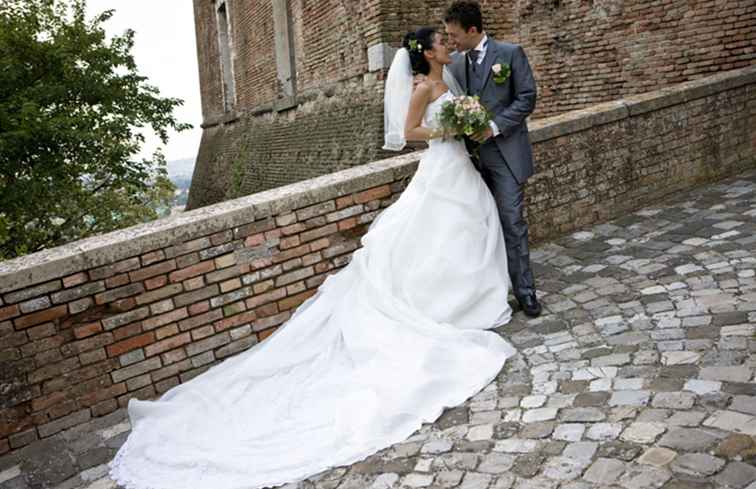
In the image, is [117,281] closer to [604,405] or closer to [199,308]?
[199,308]

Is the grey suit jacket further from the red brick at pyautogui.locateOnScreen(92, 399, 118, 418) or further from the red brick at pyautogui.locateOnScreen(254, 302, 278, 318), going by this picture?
the red brick at pyautogui.locateOnScreen(92, 399, 118, 418)

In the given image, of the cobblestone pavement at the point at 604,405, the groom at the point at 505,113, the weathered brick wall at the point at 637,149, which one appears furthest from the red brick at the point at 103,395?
the weathered brick wall at the point at 637,149

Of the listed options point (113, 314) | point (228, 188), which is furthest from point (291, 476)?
point (228, 188)

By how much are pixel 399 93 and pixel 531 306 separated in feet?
5.55

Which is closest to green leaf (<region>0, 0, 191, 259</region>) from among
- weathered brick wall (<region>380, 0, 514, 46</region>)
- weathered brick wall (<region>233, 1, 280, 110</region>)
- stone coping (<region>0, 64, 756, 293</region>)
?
weathered brick wall (<region>233, 1, 280, 110</region>)

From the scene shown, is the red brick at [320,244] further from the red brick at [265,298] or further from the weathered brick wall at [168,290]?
the red brick at [265,298]

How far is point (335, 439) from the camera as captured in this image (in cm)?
283

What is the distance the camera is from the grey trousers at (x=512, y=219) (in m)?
4.01

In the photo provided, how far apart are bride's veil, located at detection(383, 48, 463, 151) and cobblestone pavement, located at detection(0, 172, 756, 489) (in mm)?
1490

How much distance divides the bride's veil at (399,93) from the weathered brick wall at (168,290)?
45cm

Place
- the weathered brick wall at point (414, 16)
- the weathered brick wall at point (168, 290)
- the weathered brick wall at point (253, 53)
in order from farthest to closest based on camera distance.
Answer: the weathered brick wall at point (253, 53)
the weathered brick wall at point (414, 16)
the weathered brick wall at point (168, 290)

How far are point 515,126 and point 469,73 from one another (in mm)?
498

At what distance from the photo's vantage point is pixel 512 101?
403 cm

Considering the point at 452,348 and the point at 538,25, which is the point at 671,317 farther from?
the point at 538,25
